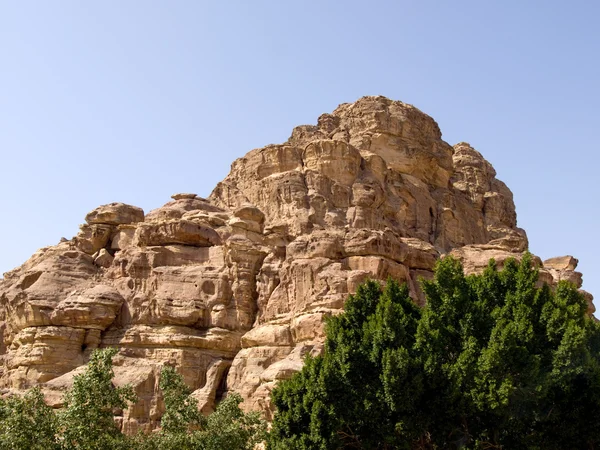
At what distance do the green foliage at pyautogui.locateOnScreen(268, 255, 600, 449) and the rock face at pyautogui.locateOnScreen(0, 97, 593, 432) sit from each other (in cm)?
914

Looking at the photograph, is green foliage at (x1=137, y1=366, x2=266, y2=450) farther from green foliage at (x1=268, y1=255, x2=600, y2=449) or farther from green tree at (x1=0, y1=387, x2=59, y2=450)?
green tree at (x1=0, y1=387, x2=59, y2=450)

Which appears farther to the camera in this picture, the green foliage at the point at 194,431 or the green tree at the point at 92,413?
the green foliage at the point at 194,431

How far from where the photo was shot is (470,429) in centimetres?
3231

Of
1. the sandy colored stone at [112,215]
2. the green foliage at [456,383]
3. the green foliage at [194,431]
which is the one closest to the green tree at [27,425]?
the green foliage at [194,431]

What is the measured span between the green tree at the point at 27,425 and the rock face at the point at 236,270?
14.2m

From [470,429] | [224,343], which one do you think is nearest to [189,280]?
[224,343]

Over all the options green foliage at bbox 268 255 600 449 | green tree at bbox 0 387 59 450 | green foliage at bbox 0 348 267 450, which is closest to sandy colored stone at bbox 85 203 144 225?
green foliage at bbox 0 348 267 450

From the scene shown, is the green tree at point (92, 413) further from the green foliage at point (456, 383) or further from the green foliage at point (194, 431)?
the green foliage at point (456, 383)

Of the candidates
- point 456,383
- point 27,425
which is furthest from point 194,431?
point 456,383

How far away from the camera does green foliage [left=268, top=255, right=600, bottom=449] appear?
104 feet

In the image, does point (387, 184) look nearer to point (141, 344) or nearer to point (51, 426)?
point (141, 344)

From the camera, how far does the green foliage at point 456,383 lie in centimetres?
3183

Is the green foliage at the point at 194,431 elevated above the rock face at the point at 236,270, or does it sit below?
below

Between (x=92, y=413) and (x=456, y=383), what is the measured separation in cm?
1480
